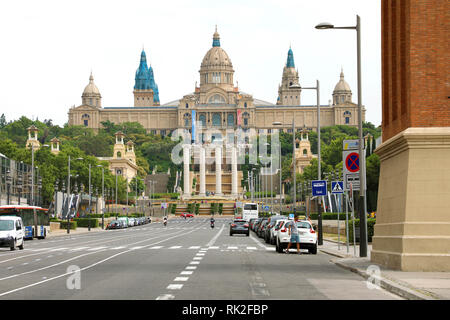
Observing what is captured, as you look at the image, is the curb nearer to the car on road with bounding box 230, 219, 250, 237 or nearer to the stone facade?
the stone facade

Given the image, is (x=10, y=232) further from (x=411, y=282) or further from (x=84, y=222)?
(x=84, y=222)

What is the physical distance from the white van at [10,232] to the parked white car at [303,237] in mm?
12573

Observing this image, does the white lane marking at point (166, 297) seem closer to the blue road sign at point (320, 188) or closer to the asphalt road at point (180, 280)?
the asphalt road at point (180, 280)

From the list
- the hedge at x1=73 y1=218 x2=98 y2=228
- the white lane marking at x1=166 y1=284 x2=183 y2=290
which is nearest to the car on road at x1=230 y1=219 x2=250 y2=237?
the hedge at x1=73 y1=218 x2=98 y2=228

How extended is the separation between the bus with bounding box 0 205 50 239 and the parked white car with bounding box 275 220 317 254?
903 inches

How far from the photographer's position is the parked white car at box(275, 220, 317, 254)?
34812 millimetres

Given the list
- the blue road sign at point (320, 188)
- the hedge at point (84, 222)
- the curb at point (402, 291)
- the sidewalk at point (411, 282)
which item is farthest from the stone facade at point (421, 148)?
the hedge at point (84, 222)

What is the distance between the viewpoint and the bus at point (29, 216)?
174ft
